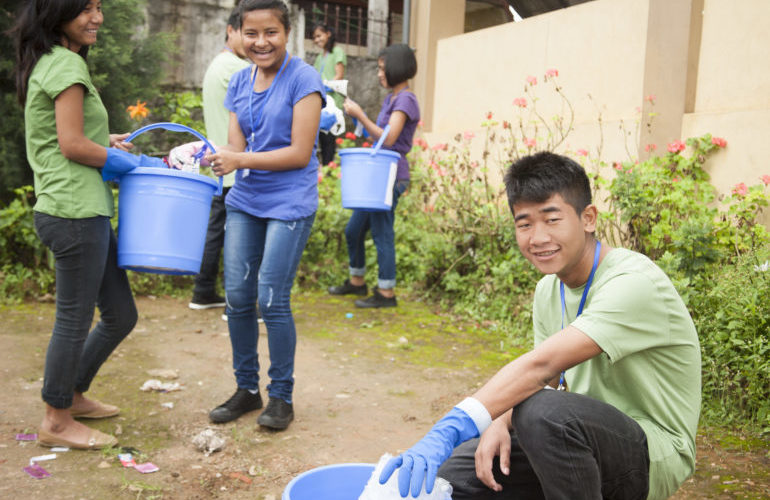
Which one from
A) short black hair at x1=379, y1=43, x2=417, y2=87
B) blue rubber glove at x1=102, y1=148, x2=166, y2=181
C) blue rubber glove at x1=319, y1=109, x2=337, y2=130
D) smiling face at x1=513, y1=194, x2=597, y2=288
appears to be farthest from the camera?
short black hair at x1=379, y1=43, x2=417, y2=87

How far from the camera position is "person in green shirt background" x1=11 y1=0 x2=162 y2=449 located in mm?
2785

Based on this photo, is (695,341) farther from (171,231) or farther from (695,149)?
(695,149)

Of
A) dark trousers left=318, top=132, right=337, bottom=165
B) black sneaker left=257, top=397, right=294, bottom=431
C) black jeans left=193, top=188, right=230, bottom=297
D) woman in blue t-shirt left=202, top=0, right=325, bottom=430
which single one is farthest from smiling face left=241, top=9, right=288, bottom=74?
dark trousers left=318, top=132, right=337, bottom=165

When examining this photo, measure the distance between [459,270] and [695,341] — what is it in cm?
384

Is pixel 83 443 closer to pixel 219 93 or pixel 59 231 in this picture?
pixel 59 231

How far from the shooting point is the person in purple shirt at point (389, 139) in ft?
17.4

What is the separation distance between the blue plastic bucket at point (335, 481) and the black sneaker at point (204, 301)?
3.34 meters

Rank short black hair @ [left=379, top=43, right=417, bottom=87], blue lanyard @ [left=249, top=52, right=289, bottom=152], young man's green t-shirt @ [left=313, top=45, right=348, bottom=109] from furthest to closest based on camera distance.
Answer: young man's green t-shirt @ [left=313, top=45, right=348, bottom=109], short black hair @ [left=379, top=43, right=417, bottom=87], blue lanyard @ [left=249, top=52, right=289, bottom=152]

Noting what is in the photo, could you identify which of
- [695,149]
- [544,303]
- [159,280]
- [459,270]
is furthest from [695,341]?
[159,280]

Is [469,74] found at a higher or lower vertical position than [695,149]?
higher

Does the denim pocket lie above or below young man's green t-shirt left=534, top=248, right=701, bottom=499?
above

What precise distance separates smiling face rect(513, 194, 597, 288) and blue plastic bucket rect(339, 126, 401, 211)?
2826 millimetres

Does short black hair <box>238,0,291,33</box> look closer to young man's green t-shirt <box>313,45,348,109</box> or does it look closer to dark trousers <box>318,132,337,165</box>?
dark trousers <box>318,132,337,165</box>

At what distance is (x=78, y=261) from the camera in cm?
287
